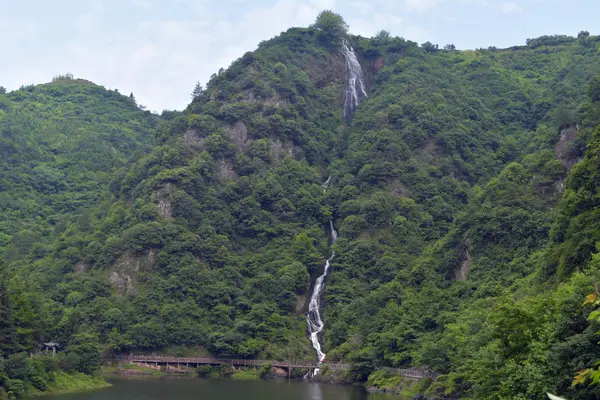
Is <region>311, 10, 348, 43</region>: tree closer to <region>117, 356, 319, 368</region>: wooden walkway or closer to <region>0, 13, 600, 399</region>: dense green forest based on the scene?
<region>0, 13, 600, 399</region>: dense green forest

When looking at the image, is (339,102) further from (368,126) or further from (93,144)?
(93,144)

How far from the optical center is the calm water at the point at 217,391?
62.8 metres

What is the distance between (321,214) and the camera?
125438 mm

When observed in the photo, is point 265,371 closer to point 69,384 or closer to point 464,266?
point 464,266

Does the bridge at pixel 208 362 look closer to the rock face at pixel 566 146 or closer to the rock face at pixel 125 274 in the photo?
the rock face at pixel 125 274

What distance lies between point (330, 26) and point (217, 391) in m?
117

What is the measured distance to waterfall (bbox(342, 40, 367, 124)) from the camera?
6334 inches

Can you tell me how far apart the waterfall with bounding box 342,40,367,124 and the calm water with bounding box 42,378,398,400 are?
3411 inches

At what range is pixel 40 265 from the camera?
10944cm

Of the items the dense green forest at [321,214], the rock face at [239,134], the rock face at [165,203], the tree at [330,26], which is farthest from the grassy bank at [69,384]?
the tree at [330,26]

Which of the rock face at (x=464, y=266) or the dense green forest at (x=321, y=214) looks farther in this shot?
the rock face at (x=464, y=266)

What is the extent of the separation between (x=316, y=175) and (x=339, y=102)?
31295 mm

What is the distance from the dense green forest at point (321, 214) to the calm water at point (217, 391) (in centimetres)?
489

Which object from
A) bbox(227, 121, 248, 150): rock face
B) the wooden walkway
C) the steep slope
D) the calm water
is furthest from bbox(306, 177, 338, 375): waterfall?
the steep slope
